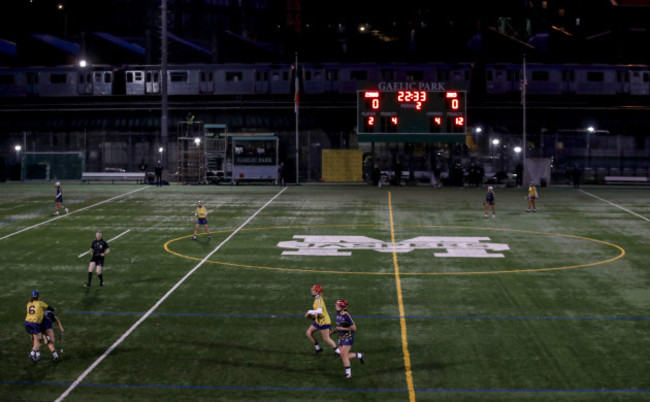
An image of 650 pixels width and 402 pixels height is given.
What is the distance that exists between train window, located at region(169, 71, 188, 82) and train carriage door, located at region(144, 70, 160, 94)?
190 centimetres

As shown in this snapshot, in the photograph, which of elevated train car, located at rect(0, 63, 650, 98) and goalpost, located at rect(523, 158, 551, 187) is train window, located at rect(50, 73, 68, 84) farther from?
goalpost, located at rect(523, 158, 551, 187)

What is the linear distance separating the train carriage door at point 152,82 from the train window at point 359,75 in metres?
18.9

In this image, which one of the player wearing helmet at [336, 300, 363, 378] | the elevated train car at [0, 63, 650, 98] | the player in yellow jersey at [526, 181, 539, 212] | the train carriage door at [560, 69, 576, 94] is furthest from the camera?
the train carriage door at [560, 69, 576, 94]

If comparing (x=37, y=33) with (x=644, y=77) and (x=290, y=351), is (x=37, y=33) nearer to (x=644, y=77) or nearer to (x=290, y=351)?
(x=644, y=77)

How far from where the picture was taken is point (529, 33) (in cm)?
12538

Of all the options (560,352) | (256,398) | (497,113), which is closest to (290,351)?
(256,398)

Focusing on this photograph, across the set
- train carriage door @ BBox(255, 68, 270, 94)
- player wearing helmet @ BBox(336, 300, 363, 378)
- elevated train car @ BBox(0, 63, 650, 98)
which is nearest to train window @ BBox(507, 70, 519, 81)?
elevated train car @ BBox(0, 63, 650, 98)

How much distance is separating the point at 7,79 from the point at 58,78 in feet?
17.7

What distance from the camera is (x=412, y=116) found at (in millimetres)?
57406

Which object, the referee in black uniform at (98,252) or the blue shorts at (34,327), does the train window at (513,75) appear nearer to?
the referee in black uniform at (98,252)

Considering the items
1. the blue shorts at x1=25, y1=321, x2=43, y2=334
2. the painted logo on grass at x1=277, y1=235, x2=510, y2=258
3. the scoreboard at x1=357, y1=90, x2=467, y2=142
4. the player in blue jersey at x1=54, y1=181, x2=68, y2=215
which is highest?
the scoreboard at x1=357, y1=90, x2=467, y2=142

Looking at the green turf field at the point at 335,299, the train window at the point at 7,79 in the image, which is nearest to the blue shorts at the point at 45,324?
the green turf field at the point at 335,299

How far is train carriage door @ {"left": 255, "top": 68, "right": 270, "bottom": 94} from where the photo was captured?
78.0 m

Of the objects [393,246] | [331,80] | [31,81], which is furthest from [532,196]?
[31,81]
